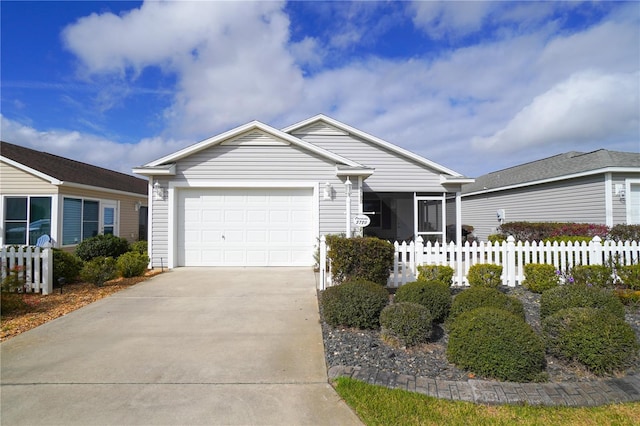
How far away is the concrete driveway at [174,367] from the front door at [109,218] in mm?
9560

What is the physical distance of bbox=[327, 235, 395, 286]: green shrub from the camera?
22.1ft

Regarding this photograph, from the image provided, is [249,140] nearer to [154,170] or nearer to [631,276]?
[154,170]

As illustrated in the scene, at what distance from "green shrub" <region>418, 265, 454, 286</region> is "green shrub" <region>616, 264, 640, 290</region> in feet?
10.7

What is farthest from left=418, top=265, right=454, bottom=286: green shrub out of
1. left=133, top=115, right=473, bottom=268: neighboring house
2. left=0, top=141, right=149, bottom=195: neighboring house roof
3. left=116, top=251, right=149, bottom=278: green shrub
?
left=0, top=141, right=149, bottom=195: neighboring house roof

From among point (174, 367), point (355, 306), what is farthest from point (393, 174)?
point (174, 367)

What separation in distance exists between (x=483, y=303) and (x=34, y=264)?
840 cm

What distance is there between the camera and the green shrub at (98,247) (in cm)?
1140

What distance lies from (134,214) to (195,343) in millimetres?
14648

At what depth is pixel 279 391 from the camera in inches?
129

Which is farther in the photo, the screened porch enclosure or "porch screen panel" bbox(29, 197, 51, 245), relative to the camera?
the screened porch enclosure

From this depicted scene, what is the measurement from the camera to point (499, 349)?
3.42 meters

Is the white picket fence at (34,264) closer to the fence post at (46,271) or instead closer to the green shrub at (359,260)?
the fence post at (46,271)

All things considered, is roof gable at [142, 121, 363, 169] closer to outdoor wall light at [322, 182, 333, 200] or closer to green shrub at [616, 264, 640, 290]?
outdoor wall light at [322, 182, 333, 200]

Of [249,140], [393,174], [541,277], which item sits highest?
[249,140]
